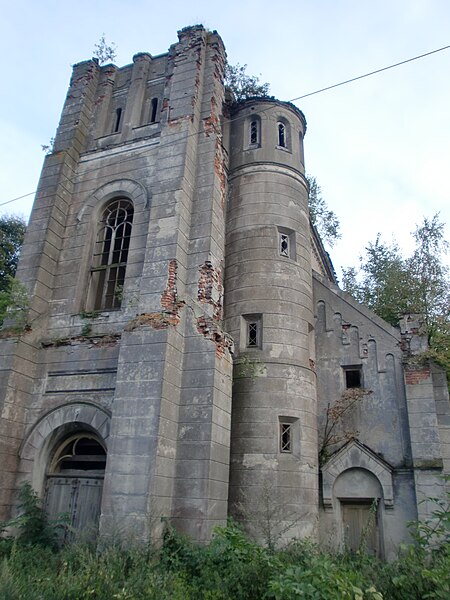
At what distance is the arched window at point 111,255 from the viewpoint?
13.4m

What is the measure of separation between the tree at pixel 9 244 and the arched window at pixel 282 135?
1244 centimetres

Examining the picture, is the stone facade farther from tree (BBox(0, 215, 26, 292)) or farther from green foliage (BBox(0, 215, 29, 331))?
tree (BBox(0, 215, 26, 292))

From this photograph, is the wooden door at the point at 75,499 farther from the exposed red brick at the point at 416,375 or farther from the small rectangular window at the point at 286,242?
the exposed red brick at the point at 416,375

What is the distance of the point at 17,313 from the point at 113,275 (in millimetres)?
2628

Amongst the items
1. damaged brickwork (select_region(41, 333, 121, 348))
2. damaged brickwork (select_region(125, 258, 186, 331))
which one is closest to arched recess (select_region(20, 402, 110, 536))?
damaged brickwork (select_region(41, 333, 121, 348))

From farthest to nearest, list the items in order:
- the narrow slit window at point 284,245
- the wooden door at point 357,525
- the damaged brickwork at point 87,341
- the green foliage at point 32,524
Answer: the narrow slit window at point 284,245 → the wooden door at point 357,525 → the damaged brickwork at point 87,341 → the green foliage at point 32,524

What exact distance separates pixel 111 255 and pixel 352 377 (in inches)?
301

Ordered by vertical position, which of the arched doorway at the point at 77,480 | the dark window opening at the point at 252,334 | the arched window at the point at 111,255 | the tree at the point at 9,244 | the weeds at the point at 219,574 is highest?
the tree at the point at 9,244

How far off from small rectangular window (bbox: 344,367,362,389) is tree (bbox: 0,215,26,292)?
1452 cm

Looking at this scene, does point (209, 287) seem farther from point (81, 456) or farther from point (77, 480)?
point (77, 480)

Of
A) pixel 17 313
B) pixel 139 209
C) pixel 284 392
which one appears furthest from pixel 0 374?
pixel 284 392

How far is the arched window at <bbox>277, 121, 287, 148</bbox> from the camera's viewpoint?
633 inches

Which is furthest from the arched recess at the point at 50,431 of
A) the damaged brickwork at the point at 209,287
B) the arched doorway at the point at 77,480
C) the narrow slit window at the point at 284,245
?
the narrow slit window at the point at 284,245

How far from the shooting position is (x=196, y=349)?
35.9ft
